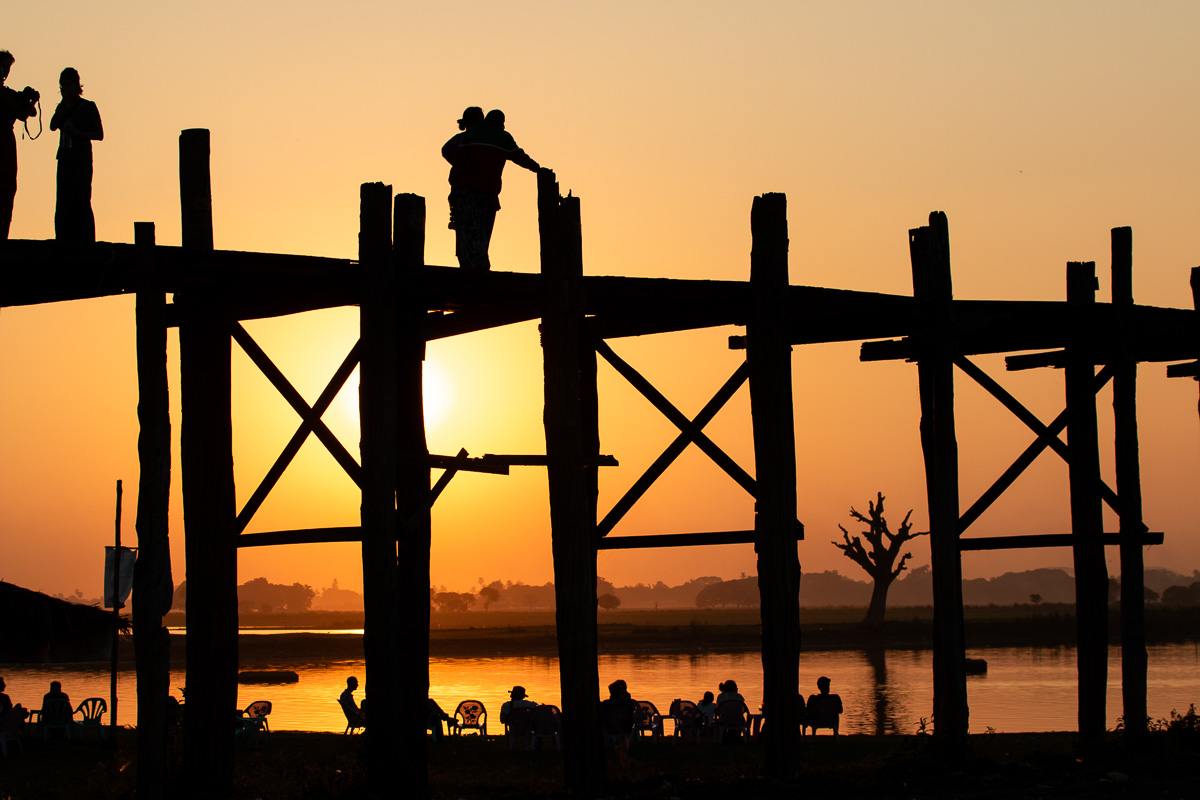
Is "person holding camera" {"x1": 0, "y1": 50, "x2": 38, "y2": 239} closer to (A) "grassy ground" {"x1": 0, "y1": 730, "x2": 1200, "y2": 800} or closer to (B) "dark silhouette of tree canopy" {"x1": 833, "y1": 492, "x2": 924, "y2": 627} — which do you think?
(A) "grassy ground" {"x1": 0, "y1": 730, "x2": 1200, "y2": 800}

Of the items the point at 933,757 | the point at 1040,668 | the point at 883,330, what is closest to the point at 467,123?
the point at 883,330

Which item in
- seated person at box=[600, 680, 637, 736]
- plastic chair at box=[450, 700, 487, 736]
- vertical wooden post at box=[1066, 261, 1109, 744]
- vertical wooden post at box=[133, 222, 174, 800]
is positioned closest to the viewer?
vertical wooden post at box=[133, 222, 174, 800]

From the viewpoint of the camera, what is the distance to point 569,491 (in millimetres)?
10945

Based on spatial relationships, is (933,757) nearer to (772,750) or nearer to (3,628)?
(772,750)

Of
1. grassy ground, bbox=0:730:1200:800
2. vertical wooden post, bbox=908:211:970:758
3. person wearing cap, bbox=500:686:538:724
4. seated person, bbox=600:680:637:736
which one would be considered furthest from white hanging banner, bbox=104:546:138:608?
vertical wooden post, bbox=908:211:970:758

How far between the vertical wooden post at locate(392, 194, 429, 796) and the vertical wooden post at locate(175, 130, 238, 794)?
54.2 inches

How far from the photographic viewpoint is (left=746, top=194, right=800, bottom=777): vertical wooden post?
11391mm

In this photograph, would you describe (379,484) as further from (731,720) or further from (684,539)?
(731,720)

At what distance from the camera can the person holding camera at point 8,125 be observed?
10438 mm

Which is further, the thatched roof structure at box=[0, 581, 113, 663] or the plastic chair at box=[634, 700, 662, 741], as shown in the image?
the plastic chair at box=[634, 700, 662, 741]

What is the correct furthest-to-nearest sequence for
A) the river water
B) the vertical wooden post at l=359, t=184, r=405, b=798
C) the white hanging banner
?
the river water → the white hanging banner → the vertical wooden post at l=359, t=184, r=405, b=798

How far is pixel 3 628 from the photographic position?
470 inches

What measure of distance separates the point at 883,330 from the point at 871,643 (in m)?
48.5

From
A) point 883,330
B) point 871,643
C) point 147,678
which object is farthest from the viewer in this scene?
point 871,643
